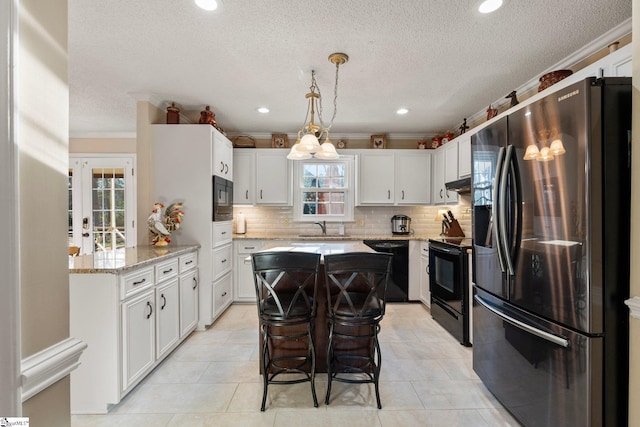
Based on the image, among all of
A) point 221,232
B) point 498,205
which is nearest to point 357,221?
point 221,232

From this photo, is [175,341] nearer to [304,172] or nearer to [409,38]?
[304,172]

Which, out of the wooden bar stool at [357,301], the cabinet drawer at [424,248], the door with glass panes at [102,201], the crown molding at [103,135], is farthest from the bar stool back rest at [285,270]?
the crown molding at [103,135]

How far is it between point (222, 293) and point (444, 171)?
334 cm

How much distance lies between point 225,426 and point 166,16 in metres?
2.58

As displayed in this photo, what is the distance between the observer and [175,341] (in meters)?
2.80

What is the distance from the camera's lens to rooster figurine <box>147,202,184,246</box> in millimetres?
3049

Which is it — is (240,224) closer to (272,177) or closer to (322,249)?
(272,177)

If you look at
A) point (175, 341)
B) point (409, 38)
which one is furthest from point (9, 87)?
point (175, 341)

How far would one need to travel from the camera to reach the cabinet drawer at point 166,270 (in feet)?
8.25

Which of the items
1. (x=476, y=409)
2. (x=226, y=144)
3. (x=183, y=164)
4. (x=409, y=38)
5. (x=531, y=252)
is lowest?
(x=476, y=409)

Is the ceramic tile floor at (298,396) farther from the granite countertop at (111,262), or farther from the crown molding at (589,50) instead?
the crown molding at (589,50)

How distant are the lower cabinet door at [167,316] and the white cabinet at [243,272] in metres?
1.37

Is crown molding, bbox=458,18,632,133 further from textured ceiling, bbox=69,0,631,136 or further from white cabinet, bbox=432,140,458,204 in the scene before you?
white cabinet, bbox=432,140,458,204

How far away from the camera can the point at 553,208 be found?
148 centimetres
